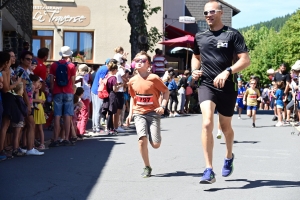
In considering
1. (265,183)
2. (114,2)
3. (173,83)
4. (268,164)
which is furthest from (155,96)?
(114,2)

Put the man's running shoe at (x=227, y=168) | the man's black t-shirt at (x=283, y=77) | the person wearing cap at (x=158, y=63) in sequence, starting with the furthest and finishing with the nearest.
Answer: the person wearing cap at (x=158, y=63)
the man's black t-shirt at (x=283, y=77)
the man's running shoe at (x=227, y=168)

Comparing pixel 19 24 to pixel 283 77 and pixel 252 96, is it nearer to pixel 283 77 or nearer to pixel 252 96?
pixel 252 96

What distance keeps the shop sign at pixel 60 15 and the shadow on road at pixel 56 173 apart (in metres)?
23.1

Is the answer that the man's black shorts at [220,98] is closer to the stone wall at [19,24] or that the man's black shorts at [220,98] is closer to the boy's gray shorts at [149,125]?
the boy's gray shorts at [149,125]

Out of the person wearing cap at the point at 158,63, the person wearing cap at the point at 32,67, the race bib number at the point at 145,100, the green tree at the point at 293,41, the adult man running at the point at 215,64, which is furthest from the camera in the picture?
the green tree at the point at 293,41

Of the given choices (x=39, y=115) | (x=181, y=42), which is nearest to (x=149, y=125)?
(x=39, y=115)

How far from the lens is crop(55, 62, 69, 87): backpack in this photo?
12.7 m

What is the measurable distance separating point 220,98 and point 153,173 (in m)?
1.66

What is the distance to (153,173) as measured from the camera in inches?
363

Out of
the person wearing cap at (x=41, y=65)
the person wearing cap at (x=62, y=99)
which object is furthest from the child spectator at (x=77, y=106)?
the person wearing cap at (x=62, y=99)

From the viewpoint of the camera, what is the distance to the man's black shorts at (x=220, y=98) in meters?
A: 8.17

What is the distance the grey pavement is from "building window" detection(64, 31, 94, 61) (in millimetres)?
21966

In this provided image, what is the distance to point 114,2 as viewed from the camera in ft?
114

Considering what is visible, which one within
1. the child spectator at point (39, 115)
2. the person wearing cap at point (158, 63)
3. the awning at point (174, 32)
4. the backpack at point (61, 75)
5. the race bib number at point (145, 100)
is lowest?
the child spectator at point (39, 115)
